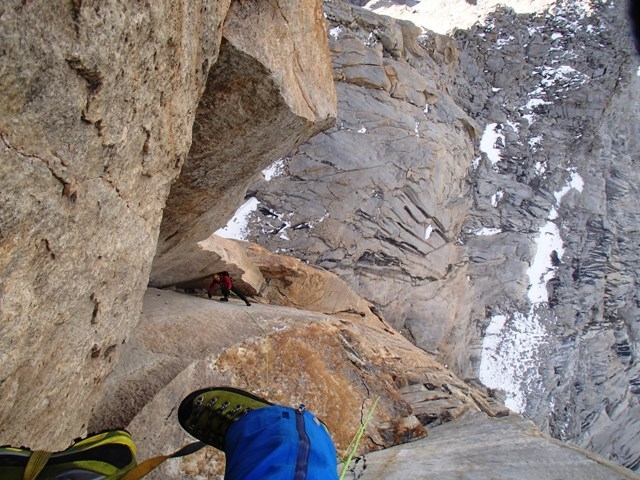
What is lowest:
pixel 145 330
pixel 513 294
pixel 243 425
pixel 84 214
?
pixel 513 294

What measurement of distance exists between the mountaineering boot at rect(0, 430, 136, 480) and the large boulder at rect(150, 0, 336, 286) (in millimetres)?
2810

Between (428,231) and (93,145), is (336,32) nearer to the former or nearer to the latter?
(428,231)

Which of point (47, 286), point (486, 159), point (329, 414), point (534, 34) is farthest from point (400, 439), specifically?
point (534, 34)

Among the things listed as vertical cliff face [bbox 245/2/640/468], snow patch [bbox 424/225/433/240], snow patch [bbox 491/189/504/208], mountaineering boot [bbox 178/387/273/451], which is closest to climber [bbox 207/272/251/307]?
mountaineering boot [bbox 178/387/273/451]

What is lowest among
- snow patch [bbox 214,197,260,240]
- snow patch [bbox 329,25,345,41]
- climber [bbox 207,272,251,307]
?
snow patch [bbox 214,197,260,240]

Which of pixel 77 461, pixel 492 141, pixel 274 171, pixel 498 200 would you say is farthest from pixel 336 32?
pixel 77 461

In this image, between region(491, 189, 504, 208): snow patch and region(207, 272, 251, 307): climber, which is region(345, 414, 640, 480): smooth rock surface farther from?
region(491, 189, 504, 208): snow patch

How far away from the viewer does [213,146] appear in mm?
4406

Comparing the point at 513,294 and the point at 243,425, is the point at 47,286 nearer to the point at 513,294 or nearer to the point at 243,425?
the point at 243,425

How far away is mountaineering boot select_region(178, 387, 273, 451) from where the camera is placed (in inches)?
109

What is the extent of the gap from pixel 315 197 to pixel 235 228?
2914mm

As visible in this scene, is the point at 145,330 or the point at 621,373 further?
the point at 621,373

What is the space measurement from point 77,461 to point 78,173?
1282mm

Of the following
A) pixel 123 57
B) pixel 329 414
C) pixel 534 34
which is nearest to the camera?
pixel 123 57
